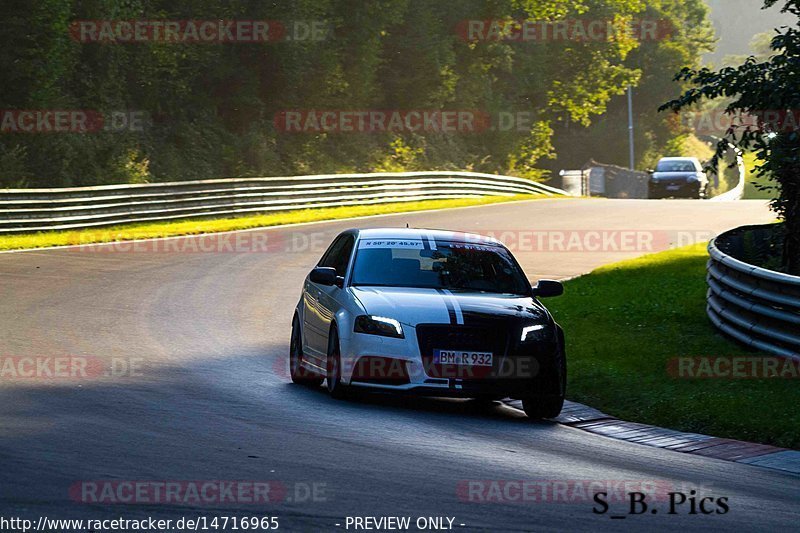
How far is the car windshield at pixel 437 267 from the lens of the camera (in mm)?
12328

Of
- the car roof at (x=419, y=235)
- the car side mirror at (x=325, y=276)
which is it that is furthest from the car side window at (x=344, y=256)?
the car side mirror at (x=325, y=276)

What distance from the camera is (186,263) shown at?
966 inches

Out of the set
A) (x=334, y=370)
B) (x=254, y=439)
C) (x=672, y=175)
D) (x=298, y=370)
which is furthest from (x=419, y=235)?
(x=672, y=175)

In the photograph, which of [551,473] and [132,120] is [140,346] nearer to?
[551,473]

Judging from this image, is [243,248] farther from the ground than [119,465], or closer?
closer

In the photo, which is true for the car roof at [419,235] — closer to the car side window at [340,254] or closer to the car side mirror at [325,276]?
the car side window at [340,254]

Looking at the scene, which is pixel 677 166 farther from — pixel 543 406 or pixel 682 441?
pixel 682 441

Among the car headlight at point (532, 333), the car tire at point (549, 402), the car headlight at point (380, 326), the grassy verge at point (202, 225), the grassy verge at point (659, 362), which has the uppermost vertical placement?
the car headlight at point (380, 326)

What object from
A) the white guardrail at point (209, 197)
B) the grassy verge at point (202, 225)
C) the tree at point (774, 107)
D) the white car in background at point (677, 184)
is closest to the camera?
the tree at point (774, 107)

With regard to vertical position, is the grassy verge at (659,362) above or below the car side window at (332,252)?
below

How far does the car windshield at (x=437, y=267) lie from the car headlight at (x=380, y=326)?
93cm

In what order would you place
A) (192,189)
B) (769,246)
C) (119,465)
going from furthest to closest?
(192,189) → (769,246) → (119,465)

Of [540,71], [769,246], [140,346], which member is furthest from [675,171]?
[140,346]

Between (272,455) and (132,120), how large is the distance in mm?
36217
